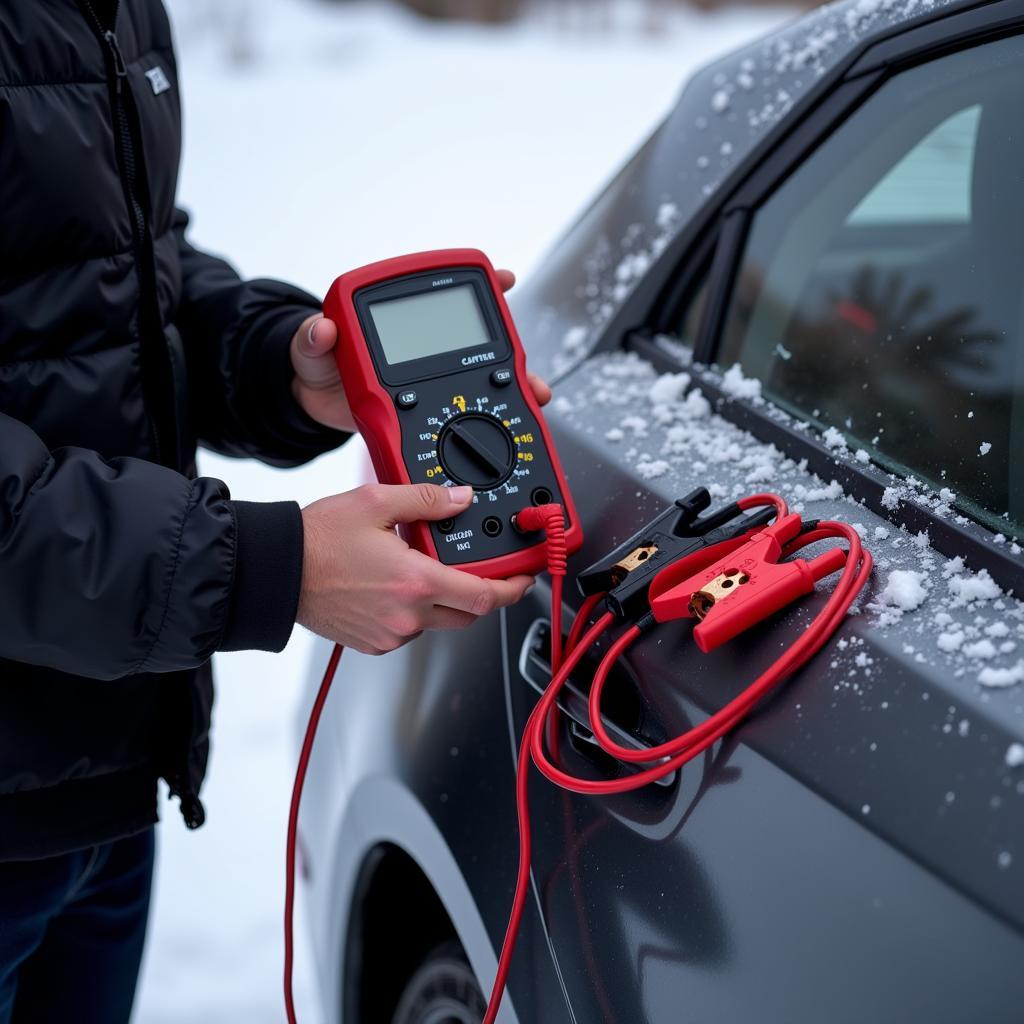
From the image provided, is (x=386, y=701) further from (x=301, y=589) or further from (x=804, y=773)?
(x=804, y=773)

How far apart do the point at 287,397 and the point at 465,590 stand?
442 mm

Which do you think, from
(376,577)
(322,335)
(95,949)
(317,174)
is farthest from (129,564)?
(317,174)

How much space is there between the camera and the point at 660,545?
1004mm

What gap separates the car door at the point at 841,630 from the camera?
0.75m

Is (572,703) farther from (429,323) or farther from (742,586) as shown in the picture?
(429,323)

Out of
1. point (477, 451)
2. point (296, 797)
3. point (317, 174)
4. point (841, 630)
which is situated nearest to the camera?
point (841, 630)

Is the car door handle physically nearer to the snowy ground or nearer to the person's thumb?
the person's thumb

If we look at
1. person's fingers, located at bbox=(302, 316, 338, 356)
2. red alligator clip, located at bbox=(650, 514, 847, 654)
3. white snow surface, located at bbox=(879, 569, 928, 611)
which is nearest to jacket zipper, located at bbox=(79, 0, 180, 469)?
person's fingers, located at bbox=(302, 316, 338, 356)

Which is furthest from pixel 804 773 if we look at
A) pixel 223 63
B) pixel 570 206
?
pixel 223 63

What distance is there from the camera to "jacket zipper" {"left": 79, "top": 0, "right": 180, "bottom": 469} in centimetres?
107

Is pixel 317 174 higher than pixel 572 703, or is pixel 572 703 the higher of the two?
pixel 572 703

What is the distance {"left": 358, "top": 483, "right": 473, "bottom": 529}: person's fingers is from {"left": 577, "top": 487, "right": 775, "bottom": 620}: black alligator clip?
132 mm

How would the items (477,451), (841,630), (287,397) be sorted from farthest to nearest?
(287,397) < (477,451) < (841,630)

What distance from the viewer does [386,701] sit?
4.48ft
